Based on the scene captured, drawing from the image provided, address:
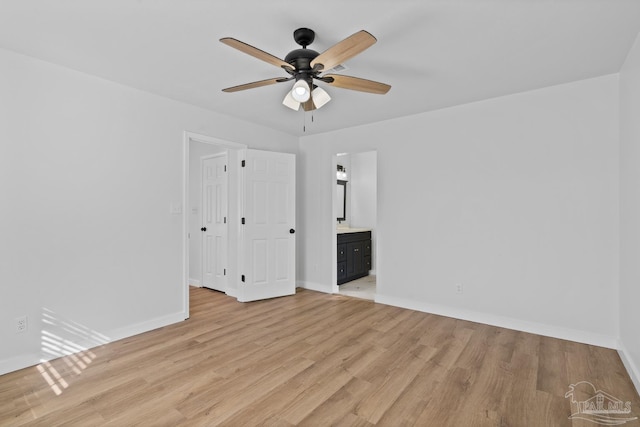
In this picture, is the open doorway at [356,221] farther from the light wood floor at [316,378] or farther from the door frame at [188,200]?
the light wood floor at [316,378]

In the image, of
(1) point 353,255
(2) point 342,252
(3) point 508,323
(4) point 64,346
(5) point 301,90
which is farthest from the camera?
(1) point 353,255

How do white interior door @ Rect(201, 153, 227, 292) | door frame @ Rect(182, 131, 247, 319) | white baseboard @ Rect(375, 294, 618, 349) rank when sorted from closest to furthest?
white baseboard @ Rect(375, 294, 618, 349), door frame @ Rect(182, 131, 247, 319), white interior door @ Rect(201, 153, 227, 292)

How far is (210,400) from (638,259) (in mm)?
3151

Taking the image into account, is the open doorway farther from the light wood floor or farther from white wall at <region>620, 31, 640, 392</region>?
white wall at <region>620, 31, 640, 392</region>

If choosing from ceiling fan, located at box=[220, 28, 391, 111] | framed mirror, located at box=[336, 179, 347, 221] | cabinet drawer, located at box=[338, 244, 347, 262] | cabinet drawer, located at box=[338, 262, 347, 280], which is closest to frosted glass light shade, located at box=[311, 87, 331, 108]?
ceiling fan, located at box=[220, 28, 391, 111]

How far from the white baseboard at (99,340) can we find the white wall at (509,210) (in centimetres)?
269

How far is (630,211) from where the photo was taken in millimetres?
2412

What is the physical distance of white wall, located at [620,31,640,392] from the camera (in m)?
2.21

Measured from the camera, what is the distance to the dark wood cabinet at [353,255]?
203 inches

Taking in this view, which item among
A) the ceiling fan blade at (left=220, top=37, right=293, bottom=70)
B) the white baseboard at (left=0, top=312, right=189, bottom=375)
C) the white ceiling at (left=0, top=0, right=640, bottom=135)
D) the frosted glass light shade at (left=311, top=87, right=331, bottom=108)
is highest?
the white ceiling at (left=0, top=0, right=640, bottom=135)

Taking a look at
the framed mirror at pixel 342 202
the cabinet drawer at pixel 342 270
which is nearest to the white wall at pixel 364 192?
the framed mirror at pixel 342 202

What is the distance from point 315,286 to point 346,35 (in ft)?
12.1

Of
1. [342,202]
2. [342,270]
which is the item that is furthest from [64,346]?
[342,202]

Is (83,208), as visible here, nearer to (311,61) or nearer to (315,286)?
(311,61)
